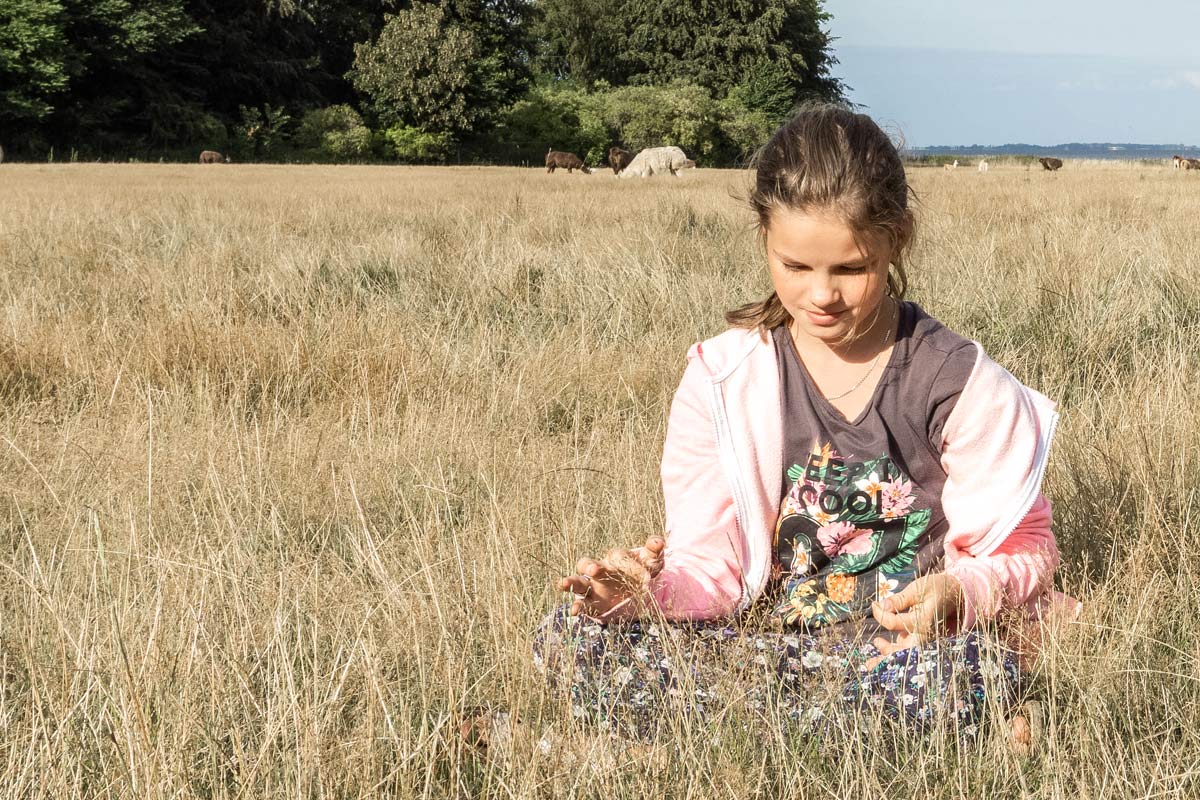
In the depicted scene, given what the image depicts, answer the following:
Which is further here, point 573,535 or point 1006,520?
point 573,535

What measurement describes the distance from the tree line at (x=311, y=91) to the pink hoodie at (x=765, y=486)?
24368 millimetres

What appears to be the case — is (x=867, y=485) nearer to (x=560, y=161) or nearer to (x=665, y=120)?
(x=560, y=161)

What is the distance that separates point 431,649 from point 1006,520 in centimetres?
98

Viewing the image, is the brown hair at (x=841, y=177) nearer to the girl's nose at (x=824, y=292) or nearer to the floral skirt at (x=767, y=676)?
Result: the girl's nose at (x=824, y=292)

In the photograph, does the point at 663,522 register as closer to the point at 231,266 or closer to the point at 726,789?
the point at 726,789

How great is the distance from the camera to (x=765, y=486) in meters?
1.95

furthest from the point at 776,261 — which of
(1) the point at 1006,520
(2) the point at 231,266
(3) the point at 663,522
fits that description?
(2) the point at 231,266

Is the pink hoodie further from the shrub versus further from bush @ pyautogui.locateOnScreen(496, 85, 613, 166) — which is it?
the shrub

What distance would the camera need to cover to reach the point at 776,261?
1.87 metres

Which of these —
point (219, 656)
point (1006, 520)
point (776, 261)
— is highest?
point (776, 261)

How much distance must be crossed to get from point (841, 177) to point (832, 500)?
57 cm

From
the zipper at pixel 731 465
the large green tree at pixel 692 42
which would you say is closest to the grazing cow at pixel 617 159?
the large green tree at pixel 692 42

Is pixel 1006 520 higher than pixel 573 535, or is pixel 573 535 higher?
pixel 1006 520

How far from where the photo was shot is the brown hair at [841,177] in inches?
70.3
